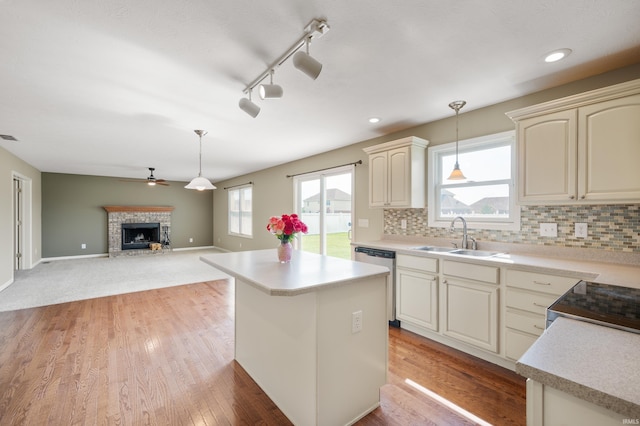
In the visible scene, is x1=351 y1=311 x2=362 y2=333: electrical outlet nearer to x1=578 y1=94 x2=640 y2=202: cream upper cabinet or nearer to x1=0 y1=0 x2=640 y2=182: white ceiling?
x1=0 y1=0 x2=640 y2=182: white ceiling

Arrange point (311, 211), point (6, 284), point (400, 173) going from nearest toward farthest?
point (400, 173), point (6, 284), point (311, 211)

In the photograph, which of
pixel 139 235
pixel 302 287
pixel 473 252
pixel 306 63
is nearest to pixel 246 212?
pixel 139 235

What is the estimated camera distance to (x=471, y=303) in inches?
101

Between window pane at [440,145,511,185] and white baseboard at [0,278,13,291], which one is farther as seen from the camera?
white baseboard at [0,278,13,291]

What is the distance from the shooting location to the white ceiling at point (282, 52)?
1.62 metres

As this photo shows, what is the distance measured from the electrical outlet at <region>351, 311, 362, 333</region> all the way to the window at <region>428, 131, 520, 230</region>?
197cm

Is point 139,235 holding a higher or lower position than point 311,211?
lower

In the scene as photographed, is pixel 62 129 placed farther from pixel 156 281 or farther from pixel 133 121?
pixel 156 281

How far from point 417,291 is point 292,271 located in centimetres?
164

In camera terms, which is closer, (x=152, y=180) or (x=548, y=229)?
(x=548, y=229)

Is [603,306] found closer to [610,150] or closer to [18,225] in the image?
[610,150]

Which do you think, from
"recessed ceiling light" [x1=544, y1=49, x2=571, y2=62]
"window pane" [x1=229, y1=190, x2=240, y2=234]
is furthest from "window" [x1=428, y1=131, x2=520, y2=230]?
"window pane" [x1=229, y1=190, x2=240, y2=234]

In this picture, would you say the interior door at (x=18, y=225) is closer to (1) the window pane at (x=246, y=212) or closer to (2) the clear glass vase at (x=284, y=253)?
(1) the window pane at (x=246, y=212)

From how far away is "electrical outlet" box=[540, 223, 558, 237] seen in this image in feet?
8.38
